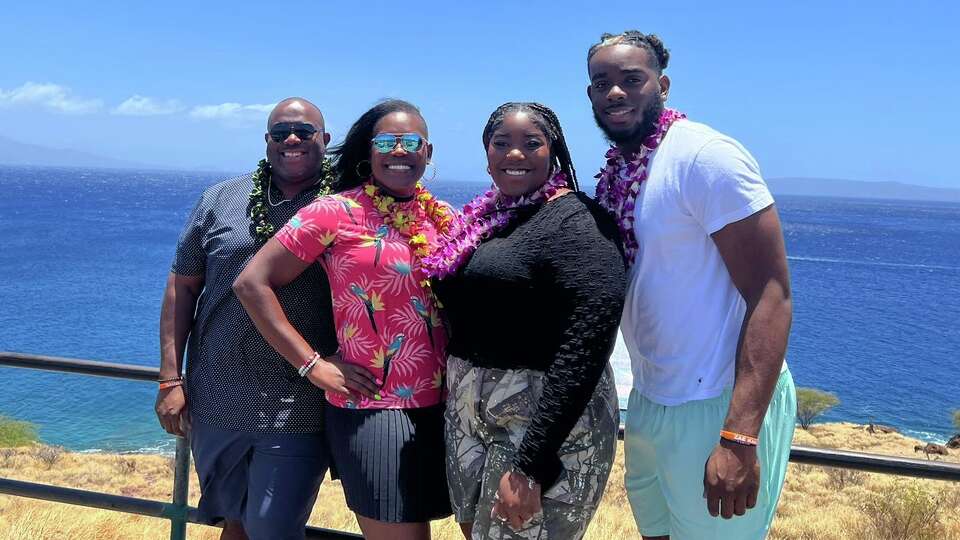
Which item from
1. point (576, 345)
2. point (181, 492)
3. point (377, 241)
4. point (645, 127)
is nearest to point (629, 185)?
point (645, 127)

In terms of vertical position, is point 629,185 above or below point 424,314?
above

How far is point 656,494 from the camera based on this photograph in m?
2.78

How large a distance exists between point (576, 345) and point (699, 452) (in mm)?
557

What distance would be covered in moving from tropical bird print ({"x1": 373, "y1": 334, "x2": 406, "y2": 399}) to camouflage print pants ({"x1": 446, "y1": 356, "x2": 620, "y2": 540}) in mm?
315

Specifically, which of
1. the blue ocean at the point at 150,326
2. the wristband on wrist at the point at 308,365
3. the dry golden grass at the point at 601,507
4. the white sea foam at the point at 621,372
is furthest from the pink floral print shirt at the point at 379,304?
the blue ocean at the point at 150,326

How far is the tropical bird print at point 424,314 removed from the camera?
2889 mm

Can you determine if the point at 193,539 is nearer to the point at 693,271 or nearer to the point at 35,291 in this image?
the point at 693,271

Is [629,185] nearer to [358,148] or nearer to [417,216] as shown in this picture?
[417,216]

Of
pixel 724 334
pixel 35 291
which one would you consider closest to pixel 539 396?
pixel 724 334

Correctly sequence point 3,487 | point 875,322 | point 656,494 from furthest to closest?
point 875,322
point 3,487
point 656,494

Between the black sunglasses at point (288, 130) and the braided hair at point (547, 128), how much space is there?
868mm

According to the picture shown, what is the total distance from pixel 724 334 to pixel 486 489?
91cm

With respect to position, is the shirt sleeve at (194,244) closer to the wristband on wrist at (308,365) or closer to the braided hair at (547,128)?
the wristband on wrist at (308,365)

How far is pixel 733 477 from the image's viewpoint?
7.75 ft
